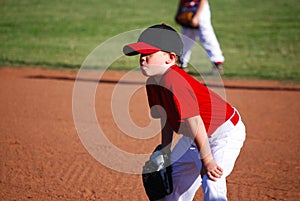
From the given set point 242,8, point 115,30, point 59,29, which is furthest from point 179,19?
point 242,8

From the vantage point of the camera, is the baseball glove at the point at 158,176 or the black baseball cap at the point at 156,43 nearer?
the black baseball cap at the point at 156,43

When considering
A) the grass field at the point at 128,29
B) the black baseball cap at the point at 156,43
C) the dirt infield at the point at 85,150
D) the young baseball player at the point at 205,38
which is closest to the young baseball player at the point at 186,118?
the black baseball cap at the point at 156,43

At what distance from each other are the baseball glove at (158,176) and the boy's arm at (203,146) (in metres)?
0.39

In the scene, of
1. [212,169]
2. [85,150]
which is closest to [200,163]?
[212,169]

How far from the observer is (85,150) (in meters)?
5.91

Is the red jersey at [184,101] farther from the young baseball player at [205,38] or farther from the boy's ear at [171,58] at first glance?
the young baseball player at [205,38]

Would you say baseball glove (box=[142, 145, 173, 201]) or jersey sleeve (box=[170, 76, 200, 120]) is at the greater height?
jersey sleeve (box=[170, 76, 200, 120])

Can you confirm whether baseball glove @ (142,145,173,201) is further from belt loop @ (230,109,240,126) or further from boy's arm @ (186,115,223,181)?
belt loop @ (230,109,240,126)

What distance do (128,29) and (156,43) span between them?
11.5m

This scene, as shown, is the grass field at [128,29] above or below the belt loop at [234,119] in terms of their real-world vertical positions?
below

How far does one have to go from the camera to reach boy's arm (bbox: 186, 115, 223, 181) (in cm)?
315

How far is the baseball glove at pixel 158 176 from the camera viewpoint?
3.53 meters

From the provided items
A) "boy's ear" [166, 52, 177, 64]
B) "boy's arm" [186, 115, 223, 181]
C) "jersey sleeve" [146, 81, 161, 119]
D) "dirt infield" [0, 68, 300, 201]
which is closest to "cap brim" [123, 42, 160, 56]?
"boy's ear" [166, 52, 177, 64]

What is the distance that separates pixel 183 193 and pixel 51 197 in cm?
145
